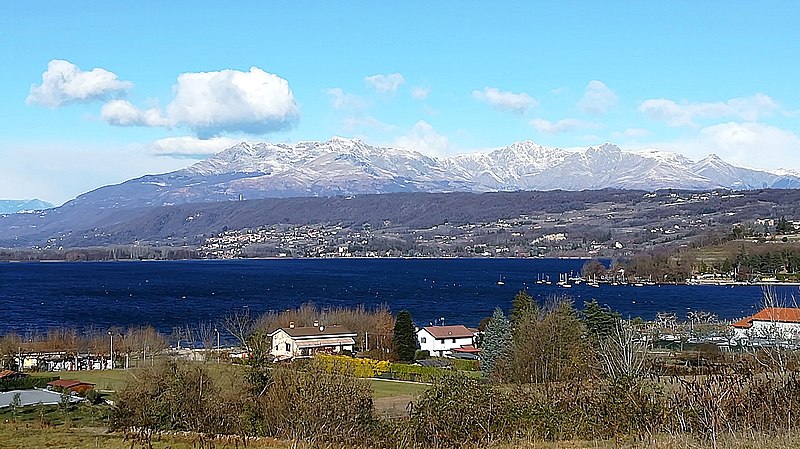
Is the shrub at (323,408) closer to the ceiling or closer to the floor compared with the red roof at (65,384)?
closer to the ceiling

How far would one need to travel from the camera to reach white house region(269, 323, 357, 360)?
1543 inches

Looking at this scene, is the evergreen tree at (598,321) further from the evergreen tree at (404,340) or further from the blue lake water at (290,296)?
the blue lake water at (290,296)

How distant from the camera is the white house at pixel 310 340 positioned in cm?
3919

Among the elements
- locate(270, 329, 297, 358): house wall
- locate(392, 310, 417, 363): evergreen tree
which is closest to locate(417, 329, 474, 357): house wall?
locate(392, 310, 417, 363): evergreen tree

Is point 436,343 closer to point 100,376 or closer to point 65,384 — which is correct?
point 100,376

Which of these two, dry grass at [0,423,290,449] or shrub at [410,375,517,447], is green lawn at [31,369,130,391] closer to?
dry grass at [0,423,290,449]

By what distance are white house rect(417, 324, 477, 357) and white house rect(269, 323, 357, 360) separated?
367 centimetres

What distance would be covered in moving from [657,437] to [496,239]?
179 m

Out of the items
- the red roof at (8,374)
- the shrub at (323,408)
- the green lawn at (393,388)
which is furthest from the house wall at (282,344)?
the shrub at (323,408)

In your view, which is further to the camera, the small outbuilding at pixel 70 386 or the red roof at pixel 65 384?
the red roof at pixel 65 384

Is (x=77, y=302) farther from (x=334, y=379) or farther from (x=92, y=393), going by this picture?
(x=334, y=379)

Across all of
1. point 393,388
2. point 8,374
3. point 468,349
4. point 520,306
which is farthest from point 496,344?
point 8,374

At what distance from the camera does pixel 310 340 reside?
131 feet

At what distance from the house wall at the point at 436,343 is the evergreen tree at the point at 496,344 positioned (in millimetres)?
12773
